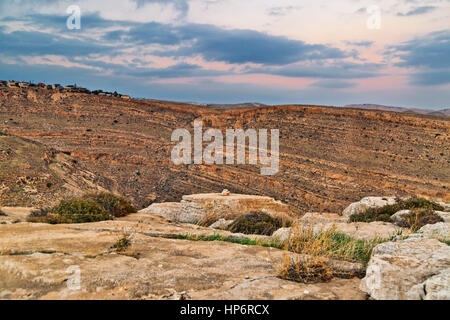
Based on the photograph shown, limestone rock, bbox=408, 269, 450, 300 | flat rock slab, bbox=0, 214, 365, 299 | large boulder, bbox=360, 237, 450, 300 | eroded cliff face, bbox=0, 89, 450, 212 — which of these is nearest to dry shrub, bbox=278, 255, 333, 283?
flat rock slab, bbox=0, 214, 365, 299

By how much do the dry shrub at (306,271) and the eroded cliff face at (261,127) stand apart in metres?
17.2

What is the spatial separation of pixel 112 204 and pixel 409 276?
834cm

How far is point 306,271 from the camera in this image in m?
3.31

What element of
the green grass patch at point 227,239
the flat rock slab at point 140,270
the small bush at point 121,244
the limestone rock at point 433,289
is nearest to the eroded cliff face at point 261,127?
the green grass patch at point 227,239

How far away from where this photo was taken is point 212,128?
107 ft

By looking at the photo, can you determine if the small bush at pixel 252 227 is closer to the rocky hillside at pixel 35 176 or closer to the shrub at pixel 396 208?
the shrub at pixel 396 208

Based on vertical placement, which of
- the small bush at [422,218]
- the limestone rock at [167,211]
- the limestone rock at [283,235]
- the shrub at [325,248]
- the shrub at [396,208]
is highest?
the shrub at [325,248]

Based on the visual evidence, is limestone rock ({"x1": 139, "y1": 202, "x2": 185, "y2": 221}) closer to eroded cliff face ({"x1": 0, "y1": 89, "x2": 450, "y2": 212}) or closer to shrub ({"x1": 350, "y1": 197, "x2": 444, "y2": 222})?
eroded cliff face ({"x1": 0, "y1": 89, "x2": 450, "y2": 212})

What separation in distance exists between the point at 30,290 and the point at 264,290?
2002 millimetres

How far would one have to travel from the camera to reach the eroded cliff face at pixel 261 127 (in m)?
21.6

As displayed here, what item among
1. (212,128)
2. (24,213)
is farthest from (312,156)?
(24,213)

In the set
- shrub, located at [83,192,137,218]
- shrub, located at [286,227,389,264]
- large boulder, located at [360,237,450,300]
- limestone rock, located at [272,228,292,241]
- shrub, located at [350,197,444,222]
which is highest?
large boulder, located at [360,237,450,300]

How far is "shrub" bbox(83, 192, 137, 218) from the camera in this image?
9203mm

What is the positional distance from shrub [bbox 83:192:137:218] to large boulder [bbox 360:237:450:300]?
7.56 meters
